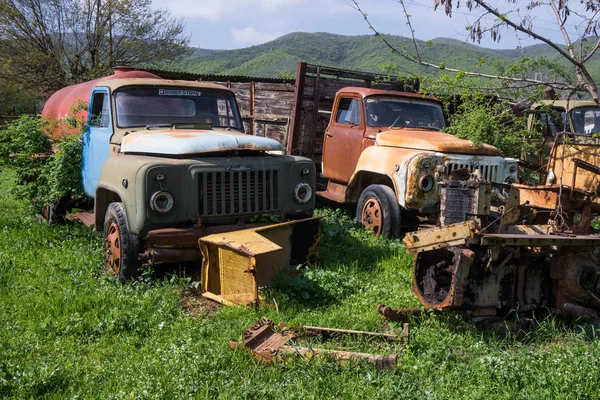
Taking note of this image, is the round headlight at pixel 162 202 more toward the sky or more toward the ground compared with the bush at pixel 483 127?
more toward the ground

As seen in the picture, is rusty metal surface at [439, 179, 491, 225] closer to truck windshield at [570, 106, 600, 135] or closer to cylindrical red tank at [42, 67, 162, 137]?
cylindrical red tank at [42, 67, 162, 137]

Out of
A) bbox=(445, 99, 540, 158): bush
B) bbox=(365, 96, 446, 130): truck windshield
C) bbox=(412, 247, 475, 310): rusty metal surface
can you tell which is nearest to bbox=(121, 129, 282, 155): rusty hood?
bbox=(412, 247, 475, 310): rusty metal surface

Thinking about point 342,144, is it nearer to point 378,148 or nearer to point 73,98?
point 378,148

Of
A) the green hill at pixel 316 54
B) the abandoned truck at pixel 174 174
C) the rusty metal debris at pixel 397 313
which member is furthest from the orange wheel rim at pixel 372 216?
the green hill at pixel 316 54

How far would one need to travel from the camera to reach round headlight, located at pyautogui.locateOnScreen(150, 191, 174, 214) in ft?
17.3

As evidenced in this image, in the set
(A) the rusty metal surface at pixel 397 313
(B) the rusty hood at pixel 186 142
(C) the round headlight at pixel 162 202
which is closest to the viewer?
(A) the rusty metal surface at pixel 397 313

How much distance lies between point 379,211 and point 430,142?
105cm

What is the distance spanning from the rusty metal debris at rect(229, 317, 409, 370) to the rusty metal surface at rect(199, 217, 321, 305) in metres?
0.68

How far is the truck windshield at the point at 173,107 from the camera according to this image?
6.63m

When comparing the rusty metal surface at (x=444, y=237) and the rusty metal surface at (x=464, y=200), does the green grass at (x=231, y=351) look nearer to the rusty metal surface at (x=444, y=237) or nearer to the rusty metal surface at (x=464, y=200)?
the rusty metal surface at (x=444, y=237)

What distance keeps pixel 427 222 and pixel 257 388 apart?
443 centimetres

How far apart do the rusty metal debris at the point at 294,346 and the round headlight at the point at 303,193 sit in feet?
6.72

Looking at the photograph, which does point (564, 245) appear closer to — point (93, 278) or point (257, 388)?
point (257, 388)

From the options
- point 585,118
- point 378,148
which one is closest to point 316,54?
point 585,118
